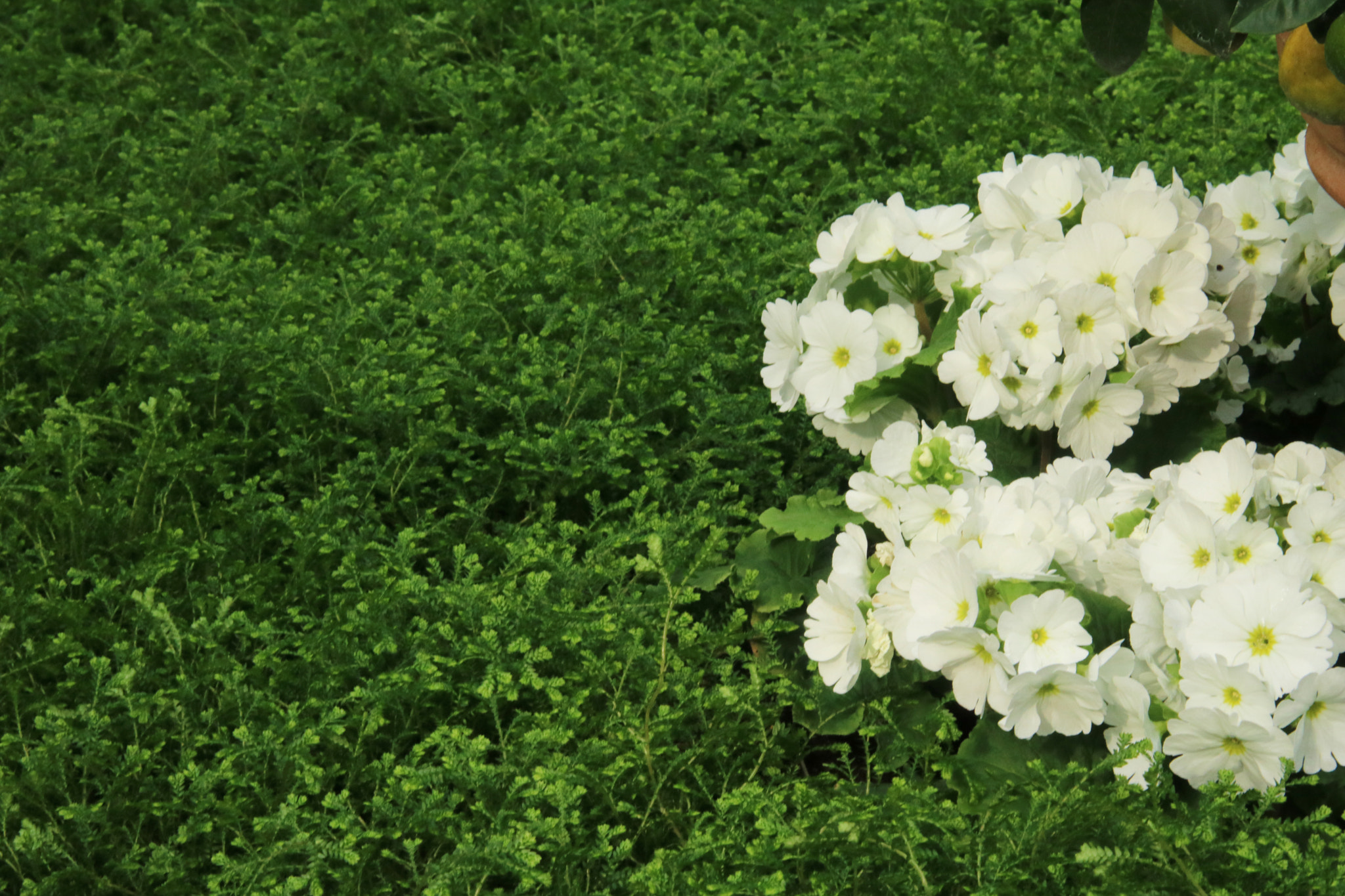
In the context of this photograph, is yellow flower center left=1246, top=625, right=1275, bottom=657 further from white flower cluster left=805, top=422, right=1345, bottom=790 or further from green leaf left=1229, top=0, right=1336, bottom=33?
green leaf left=1229, top=0, right=1336, bottom=33

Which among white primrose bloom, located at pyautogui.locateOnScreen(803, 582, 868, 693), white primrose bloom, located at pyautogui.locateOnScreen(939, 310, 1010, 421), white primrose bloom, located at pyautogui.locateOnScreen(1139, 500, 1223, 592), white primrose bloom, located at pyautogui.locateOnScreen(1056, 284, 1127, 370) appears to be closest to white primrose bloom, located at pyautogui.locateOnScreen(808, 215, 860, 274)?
white primrose bloom, located at pyautogui.locateOnScreen(939, 310, 1010, 421)

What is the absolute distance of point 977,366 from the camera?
2131 millimetres

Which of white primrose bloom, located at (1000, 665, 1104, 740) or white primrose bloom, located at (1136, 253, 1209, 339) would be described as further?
white primrose bloom, located at (1136, 253, 1209, 339)

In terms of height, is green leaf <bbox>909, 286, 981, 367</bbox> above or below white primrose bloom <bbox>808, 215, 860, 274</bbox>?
below

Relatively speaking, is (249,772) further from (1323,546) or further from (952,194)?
(952,194)

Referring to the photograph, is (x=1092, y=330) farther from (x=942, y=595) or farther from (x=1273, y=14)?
(x=1273, y=14)

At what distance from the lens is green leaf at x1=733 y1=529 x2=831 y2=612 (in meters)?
2.45

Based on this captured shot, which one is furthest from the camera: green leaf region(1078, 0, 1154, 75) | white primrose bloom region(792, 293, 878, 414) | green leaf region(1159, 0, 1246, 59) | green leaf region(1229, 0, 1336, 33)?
white primrose bloom region(792, 293, 878, 414)

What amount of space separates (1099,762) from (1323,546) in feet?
1.48

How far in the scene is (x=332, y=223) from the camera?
148 inches

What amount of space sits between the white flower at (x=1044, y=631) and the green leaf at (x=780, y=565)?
686mm

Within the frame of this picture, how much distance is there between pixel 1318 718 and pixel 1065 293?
75 cm

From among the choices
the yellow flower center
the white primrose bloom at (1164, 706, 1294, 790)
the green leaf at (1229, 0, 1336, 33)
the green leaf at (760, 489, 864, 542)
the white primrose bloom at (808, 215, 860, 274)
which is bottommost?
the green leaf at (760, 489, 864, 542)

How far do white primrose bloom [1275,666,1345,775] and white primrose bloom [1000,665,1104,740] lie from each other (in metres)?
0.24
